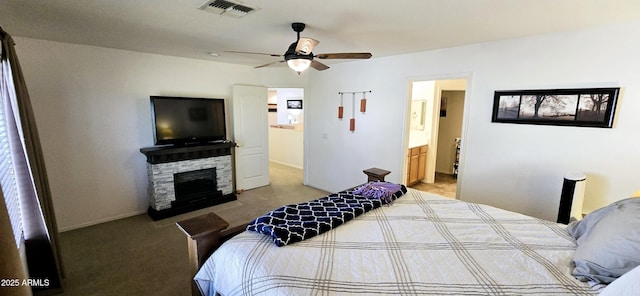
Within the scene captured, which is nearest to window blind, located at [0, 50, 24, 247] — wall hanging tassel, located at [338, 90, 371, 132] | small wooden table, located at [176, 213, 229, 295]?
small wooden table, located at [176, 213, 229, 295]

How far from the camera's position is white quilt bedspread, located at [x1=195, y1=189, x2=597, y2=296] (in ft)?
4.14

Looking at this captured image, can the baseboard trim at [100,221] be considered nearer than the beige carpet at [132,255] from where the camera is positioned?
No

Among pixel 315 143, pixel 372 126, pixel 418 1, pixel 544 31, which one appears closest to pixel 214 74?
pixel 315 143

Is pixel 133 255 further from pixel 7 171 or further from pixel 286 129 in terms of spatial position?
pixel 286 129

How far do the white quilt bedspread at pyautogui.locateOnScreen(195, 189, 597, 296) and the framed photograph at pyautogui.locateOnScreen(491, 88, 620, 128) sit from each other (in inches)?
52.4

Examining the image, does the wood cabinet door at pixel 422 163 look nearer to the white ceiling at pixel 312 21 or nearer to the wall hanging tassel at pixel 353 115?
the wall hanging tassel at pixel 353 115

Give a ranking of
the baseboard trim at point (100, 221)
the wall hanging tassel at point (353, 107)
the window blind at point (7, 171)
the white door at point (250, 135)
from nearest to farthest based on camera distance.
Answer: the window blind at point (7, 171), the baseboard trim at point (100, 221), the wall hanging tassel at point (353, 107), the white door at point (250, 135)

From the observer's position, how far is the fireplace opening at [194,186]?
384 cm

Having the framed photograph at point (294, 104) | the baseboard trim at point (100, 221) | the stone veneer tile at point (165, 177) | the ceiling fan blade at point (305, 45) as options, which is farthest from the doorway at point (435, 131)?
the baseboard trim at point (100, 221)

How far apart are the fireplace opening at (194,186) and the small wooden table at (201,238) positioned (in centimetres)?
241

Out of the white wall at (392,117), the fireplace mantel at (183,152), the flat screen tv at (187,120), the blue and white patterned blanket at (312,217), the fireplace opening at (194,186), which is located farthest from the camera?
the fireplace opening at (194,186)

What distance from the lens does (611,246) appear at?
1320mm

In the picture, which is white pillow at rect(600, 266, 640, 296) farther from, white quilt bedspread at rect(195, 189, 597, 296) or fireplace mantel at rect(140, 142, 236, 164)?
fireplace mantel at rect(140, 142, 236, 164)

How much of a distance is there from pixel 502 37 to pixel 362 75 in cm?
190
